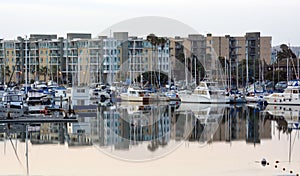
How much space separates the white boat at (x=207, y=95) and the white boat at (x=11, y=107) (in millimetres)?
20619

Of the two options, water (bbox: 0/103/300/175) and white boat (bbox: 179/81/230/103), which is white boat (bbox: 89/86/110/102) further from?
water (bbox: 0/103/300/175)

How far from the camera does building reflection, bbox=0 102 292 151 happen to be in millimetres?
28656

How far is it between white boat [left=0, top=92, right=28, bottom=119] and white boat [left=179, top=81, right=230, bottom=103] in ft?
67.6

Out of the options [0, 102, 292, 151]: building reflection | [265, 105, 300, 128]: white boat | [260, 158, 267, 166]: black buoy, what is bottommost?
[260, 158, 267, 166]: black buoy

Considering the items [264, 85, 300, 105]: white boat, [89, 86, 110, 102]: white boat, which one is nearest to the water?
[264, 85, 300, 105]: white boat

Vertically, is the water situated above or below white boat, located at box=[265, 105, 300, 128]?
below

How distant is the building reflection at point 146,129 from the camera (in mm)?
28656

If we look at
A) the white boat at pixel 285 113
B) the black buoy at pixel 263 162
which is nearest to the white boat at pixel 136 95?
the white boat at pixel 285 113

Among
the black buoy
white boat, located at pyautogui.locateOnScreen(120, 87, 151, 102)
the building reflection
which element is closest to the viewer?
the black buoy

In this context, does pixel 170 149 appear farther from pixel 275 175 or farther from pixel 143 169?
pixel 275 175

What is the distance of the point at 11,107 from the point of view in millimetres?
36875

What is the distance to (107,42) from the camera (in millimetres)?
71438

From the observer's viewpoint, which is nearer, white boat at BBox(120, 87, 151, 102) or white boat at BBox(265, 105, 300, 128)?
white boat at BBox(265, 105, 300, 128)

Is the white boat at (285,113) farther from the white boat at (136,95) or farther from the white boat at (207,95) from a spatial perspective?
the white boat at (136,95)
